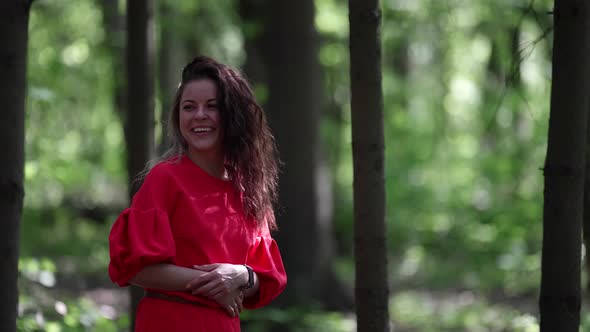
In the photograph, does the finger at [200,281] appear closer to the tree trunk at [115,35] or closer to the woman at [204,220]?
the woman at [204,220]

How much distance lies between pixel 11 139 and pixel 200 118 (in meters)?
0.94

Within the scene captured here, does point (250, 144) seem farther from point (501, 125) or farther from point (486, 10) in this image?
point (501, 125)

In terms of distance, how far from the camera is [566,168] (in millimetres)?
3072

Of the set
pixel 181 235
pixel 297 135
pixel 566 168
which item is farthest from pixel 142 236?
pixel 297 135

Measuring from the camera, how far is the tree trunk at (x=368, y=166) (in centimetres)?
323

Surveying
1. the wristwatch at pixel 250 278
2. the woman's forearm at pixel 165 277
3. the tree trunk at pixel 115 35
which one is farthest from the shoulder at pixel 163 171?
the tree trunk at pixel 115 35

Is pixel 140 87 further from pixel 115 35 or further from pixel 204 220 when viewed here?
pixel 115 35

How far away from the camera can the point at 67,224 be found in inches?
685

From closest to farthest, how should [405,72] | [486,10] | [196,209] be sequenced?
[196,209], [486,10], [405,72]

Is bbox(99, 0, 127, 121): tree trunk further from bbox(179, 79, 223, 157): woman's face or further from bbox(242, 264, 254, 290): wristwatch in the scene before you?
bbox(242, 264, 254, 290): wristwatch

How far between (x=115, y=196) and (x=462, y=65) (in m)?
10.8

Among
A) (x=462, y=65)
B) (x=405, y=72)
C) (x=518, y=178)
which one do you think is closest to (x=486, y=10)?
(x=518, y=178)

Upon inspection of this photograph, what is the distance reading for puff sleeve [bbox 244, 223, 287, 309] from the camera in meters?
3.04

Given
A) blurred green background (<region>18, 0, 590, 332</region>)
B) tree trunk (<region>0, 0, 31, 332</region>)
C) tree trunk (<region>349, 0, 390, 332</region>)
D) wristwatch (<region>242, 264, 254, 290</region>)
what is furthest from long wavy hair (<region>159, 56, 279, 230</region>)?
blurred green background (<region>18, 0, 590, 332</region>)
